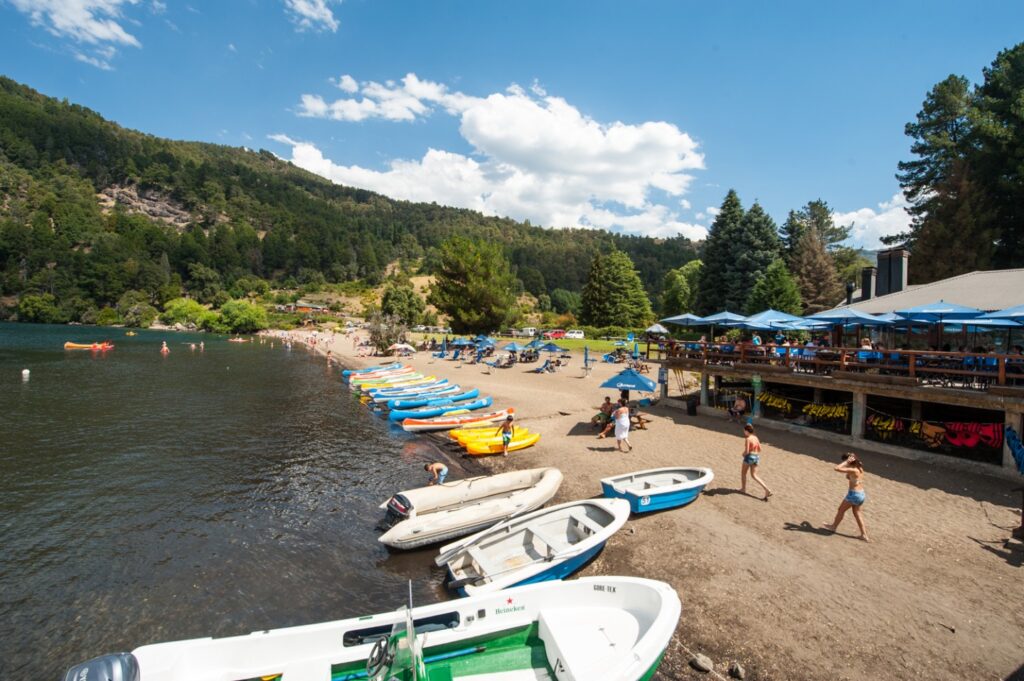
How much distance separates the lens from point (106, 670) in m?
4.78

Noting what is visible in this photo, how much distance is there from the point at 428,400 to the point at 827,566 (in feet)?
67.5

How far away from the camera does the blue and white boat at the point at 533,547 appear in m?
8.50

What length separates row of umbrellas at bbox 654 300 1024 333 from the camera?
564 inches

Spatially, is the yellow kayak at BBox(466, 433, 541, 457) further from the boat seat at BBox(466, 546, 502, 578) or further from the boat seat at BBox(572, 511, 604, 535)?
the boat seat at BBox(466, 546, 502, 578)

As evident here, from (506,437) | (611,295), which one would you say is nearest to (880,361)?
(506,437)

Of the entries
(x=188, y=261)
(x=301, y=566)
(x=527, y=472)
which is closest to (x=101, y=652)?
(x=301, y=566)

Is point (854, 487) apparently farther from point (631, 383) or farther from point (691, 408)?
point (691, 408)

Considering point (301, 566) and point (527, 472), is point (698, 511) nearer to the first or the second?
point (527, 472)

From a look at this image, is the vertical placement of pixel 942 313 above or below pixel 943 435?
above

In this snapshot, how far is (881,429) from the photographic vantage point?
15648mm

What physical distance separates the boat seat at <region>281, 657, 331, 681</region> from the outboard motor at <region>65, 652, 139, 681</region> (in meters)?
1.44

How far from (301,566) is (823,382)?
16805mm

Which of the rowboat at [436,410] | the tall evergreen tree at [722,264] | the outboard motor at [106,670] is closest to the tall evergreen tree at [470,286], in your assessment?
the tall evergreen tree at [722,264]

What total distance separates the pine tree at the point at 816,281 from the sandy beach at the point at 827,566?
3981 centimetres
